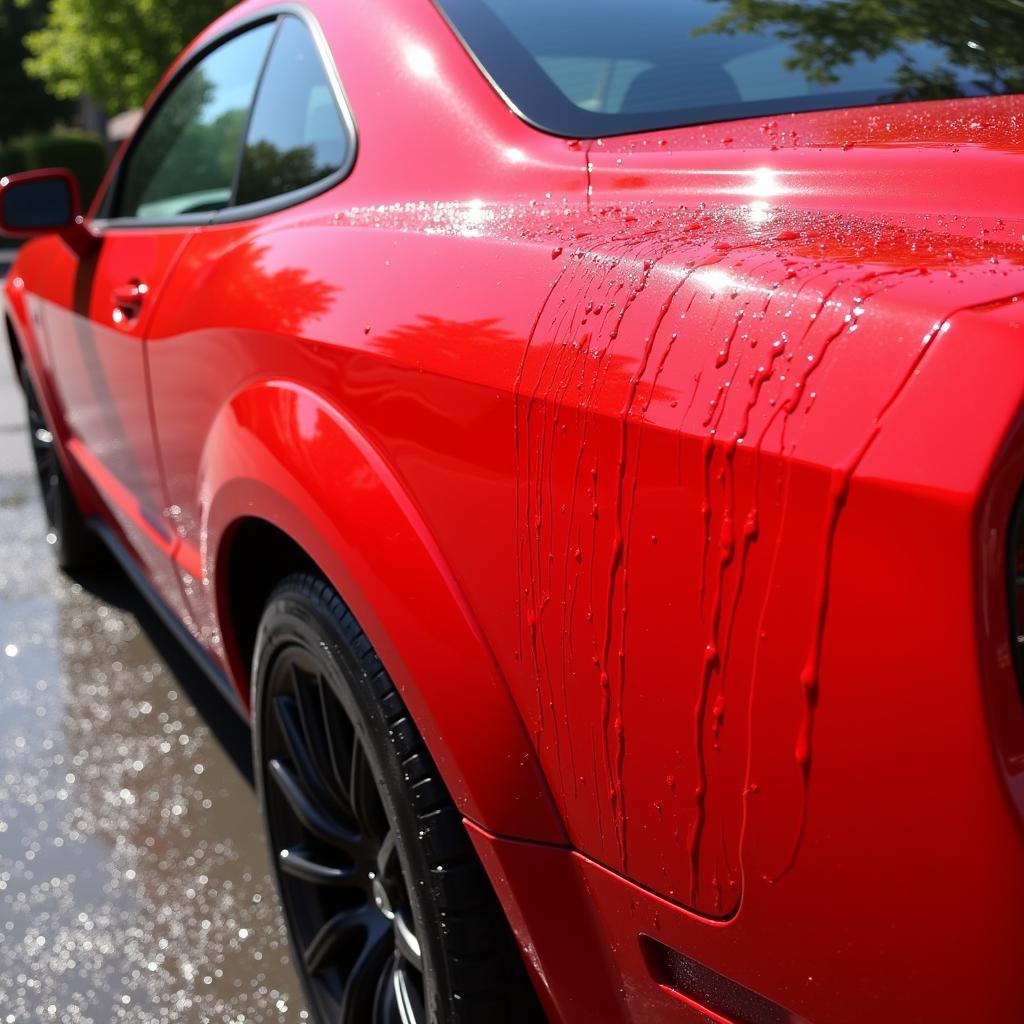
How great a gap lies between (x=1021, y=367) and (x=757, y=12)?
1.37m

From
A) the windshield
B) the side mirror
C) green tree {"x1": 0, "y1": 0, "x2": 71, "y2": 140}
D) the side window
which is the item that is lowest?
green tree {"x1": 0, "y1": 0, "x2": 71, "y2": 140}

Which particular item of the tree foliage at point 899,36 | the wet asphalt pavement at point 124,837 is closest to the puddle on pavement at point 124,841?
the wet asphalt pavement at point 124,837

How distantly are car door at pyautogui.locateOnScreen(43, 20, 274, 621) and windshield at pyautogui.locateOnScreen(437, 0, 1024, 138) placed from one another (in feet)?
2.66

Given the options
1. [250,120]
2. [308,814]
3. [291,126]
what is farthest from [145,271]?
[308,814]

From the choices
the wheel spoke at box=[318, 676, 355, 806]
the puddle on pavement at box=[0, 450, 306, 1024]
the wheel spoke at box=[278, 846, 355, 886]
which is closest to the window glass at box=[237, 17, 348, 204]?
the wheel spoke at box=[318, 676, 355, 806]

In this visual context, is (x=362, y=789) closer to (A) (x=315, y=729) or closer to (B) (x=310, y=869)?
(A) (x=315, y=729)

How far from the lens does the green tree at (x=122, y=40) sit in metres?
25.5

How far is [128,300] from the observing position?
8.94 ft

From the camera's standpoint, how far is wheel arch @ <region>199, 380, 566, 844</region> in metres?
1.38

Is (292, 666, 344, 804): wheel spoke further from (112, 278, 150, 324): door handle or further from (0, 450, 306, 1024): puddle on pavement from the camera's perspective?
(112, 278, 150, 324): door handle

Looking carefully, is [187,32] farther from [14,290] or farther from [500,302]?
[500,302]

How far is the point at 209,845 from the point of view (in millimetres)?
2811

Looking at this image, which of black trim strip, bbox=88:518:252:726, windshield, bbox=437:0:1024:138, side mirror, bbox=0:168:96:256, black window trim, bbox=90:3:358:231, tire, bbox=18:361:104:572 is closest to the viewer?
windshield, bbox=437:0:1024:138

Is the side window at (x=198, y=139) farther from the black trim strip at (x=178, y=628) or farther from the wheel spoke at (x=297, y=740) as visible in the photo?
the wheel spoke at (x=297, y=740)
